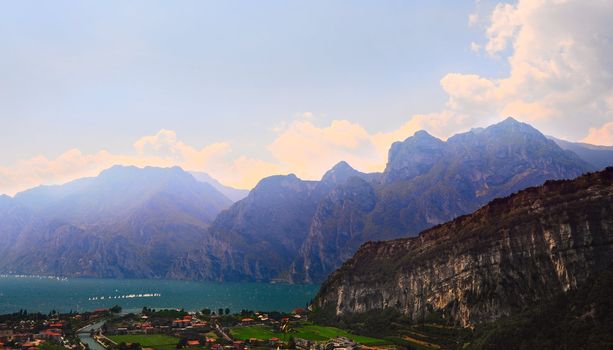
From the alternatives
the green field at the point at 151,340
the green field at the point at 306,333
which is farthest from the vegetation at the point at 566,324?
the green field at the point at 151,340

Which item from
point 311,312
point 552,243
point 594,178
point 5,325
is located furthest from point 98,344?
point 594,178

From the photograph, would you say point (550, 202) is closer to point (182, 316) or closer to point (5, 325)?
point (182, 316)

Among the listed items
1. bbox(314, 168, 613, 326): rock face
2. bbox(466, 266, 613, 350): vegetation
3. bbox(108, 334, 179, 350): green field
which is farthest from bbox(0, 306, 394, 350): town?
bbox(466, 266, 613, 350): vegetation

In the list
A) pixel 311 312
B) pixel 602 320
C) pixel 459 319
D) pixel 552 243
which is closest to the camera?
pixel 602 320

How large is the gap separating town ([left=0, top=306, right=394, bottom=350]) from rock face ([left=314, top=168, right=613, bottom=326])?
20.0 m

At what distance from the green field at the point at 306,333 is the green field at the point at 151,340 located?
16.3 metres

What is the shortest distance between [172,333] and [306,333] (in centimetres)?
3400

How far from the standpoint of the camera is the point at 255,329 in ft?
494

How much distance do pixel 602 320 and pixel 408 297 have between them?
66.0m

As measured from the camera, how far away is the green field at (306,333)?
13252cm

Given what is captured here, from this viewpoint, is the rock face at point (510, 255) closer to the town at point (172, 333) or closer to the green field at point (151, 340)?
the town at point (172, 333)

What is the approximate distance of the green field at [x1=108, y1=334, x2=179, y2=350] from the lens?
125 meters

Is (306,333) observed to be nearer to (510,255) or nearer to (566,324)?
(510,255)

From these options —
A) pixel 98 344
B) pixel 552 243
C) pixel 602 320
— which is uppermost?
pixel 552 243
